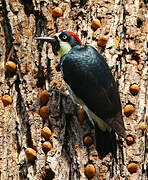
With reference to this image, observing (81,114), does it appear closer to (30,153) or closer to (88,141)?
(88,141)

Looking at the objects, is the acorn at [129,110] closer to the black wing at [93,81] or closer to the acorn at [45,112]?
the black wing at [93,81]

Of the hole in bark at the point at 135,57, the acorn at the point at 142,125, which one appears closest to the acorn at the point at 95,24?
the hole in bark at the point at 135,57

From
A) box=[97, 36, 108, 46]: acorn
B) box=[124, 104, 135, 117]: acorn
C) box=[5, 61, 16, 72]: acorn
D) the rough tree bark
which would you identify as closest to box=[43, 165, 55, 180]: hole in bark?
the rough tree bark

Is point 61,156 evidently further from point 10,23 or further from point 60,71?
point 10,23

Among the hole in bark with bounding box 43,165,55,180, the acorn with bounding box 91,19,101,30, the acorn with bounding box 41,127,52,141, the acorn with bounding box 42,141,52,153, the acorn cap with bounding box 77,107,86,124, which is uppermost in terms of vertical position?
the acorn with bounding box 91,19,101,30

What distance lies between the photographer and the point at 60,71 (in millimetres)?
3861

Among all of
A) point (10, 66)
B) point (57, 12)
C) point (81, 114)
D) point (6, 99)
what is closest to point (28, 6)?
point (57, 12)

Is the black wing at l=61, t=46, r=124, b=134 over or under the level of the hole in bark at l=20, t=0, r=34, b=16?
under

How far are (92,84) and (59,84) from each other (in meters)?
0.35

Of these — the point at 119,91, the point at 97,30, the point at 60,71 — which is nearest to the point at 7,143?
the point at 60,71

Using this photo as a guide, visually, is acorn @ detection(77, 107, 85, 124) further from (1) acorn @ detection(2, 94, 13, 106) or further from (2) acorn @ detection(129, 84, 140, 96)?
(1) acorn @ detection(2, 94, 13, 106)

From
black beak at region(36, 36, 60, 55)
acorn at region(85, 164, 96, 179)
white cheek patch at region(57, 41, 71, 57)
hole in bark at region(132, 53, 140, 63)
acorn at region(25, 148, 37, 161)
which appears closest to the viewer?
acorn at region(85, 164, 96, 179)

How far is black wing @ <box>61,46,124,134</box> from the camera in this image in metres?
3.59

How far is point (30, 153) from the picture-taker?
139 inches
